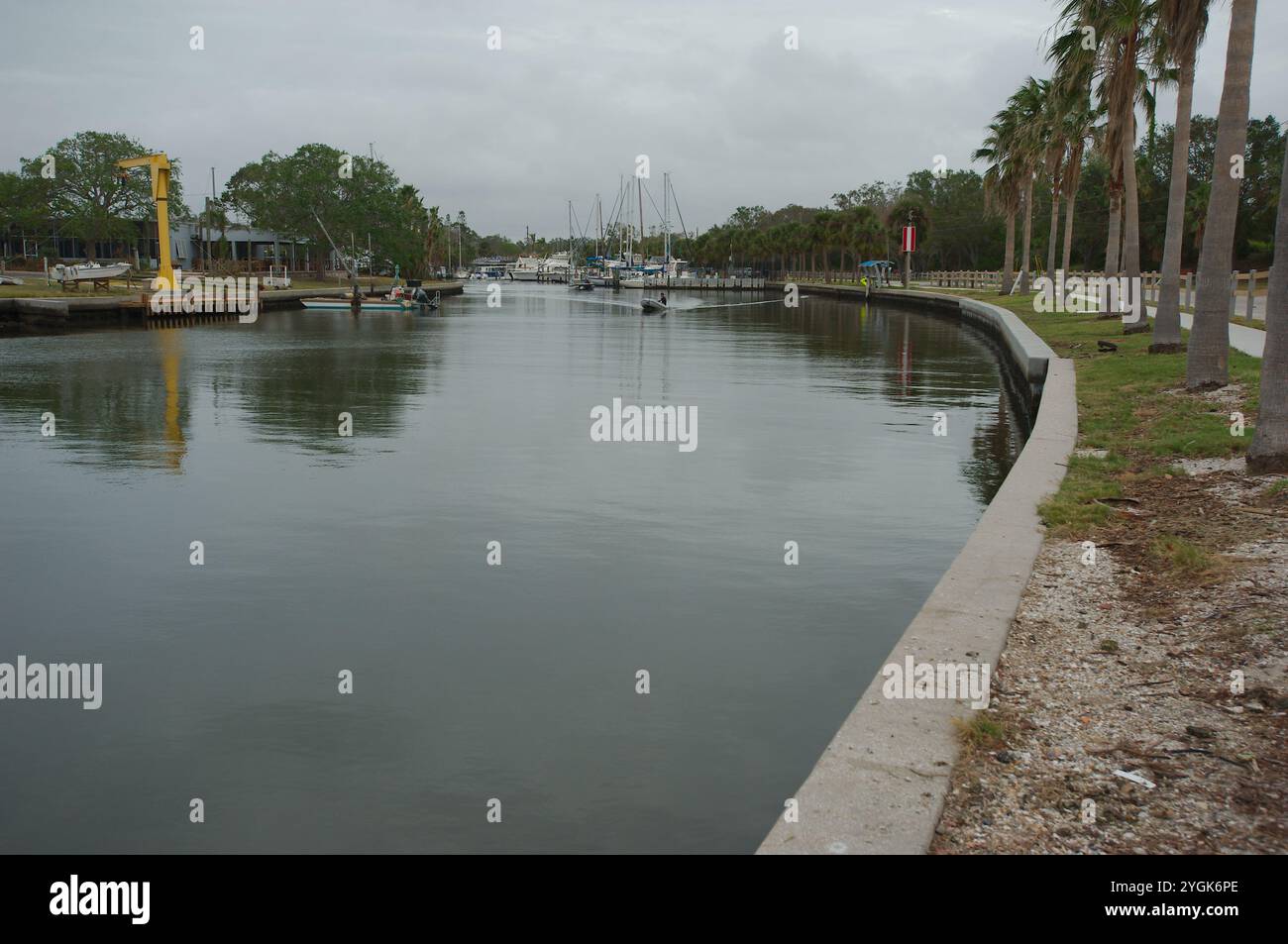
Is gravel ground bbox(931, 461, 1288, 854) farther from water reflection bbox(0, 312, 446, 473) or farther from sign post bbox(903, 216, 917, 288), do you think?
sign post bbox(903, 216, 917, 288)

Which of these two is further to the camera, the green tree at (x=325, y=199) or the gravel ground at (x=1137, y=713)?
the green tree at (x=325, y=199)

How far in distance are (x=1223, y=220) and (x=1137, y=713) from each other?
13626 millimetres

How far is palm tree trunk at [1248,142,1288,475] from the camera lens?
34.7 ft

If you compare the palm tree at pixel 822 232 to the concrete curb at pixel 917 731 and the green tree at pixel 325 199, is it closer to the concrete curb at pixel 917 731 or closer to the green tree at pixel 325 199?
the green tree at pixel 325 199

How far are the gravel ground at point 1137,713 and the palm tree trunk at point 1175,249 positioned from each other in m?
16.7

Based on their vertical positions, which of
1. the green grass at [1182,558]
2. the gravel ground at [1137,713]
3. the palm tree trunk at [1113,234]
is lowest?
the gravel ground at [1137,713]

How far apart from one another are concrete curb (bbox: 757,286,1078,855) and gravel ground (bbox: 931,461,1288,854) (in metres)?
0.13

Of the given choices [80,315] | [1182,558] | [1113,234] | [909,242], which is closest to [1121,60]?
[1113,234]

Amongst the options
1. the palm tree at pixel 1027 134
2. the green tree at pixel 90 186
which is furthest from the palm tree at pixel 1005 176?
the green tree at pixel 90 186

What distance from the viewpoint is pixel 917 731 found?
216 inches

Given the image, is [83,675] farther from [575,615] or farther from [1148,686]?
[1148,686]

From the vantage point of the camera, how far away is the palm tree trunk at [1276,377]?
416 inches

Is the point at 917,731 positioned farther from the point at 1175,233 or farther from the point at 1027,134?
the point at 1027,134
